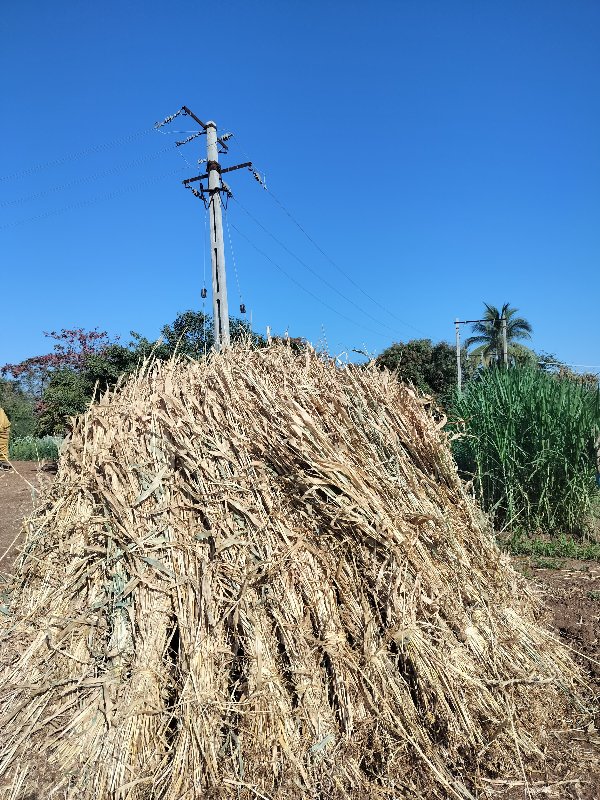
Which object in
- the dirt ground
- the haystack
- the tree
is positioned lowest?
the dirt ground

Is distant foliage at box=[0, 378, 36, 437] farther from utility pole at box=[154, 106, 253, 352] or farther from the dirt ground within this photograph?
the dirt ground

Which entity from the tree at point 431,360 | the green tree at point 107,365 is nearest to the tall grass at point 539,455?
the green tree at point 107,365

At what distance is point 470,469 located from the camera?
662 cm

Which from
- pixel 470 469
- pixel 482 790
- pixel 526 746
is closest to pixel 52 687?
pixel 482 790

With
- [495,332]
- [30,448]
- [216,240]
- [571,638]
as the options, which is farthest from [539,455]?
[495,332]

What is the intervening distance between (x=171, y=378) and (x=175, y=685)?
1641 millimetres

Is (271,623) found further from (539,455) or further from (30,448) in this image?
(30,448)

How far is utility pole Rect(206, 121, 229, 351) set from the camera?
A: 11.2 m

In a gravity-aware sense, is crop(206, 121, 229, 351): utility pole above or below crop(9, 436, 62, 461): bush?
above

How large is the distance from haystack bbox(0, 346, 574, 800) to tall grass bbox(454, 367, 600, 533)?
346 centimetres

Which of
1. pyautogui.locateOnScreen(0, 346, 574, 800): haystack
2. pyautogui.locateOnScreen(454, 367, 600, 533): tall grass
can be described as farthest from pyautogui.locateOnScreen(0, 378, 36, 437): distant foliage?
pyautogui.locateOnScreen(0, 346, 574, 800): haystack

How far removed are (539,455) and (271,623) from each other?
461cm

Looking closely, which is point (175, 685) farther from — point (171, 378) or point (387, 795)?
point (171, 378)

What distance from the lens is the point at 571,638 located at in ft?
10.9
